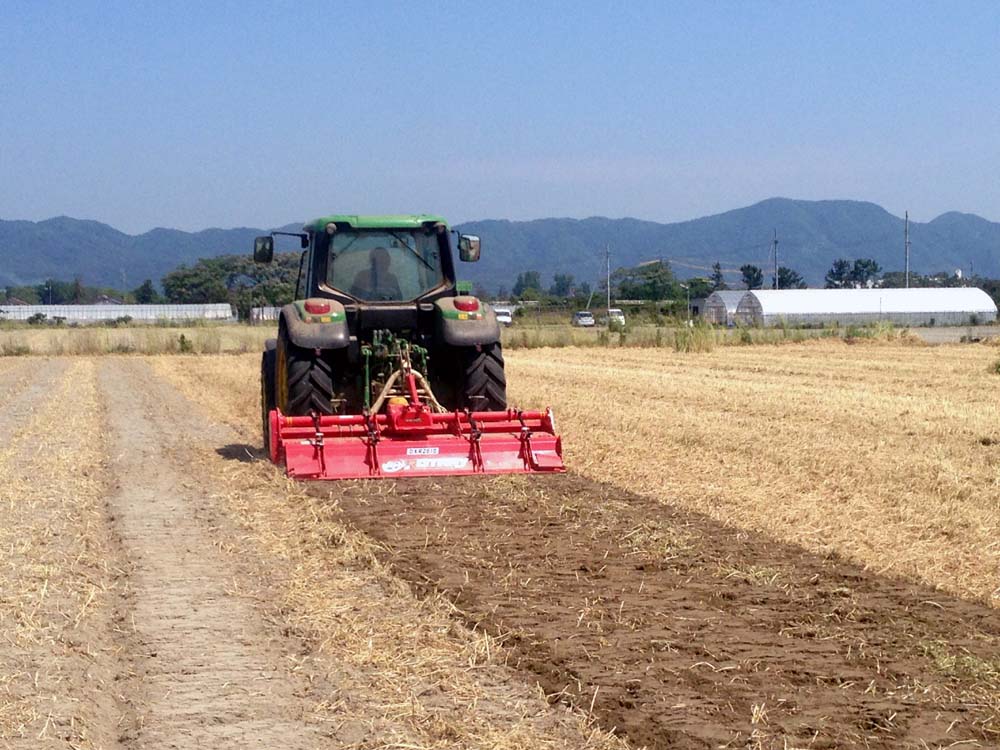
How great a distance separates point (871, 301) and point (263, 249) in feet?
194

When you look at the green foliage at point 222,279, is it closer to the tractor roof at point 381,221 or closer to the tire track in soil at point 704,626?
the tractor roof at point 381,221

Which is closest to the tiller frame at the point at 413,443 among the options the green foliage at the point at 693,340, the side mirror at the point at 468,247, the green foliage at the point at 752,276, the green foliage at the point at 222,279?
the side mirror at the point at 468,247

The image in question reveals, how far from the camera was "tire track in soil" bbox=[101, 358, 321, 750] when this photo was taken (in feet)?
14.4

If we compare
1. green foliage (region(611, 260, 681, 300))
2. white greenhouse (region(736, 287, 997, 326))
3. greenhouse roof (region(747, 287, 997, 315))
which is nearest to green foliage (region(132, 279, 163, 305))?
green foliage (region(611, 260, 681, 300))

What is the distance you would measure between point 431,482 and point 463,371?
5.41 ft

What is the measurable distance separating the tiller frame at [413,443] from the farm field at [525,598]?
205 mm

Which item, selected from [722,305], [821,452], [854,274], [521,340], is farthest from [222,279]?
[821,452]

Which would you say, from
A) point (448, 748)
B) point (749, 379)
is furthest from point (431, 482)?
point (749, 379)

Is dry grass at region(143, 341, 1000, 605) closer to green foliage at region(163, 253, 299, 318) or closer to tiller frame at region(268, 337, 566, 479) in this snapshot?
tiller frame at region(268, 337, 566, 479)

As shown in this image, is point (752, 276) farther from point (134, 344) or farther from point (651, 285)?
point (134, 344)

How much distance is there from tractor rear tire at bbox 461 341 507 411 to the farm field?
881 millimetres

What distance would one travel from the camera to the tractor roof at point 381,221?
1140 cm

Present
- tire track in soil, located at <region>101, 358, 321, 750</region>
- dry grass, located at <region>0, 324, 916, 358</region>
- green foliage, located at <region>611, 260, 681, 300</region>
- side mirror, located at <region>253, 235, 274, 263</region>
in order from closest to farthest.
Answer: tire track in soil, located at <region>101, 358, 321, 750</region> < side mirror, located at <region>253, 235, 274, 263</region> < dry grass, located at <region>0, 324, 916, 358</region> < green foliage, located at <region>611, 260, 681, 300</region>

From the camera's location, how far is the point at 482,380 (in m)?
11.1
